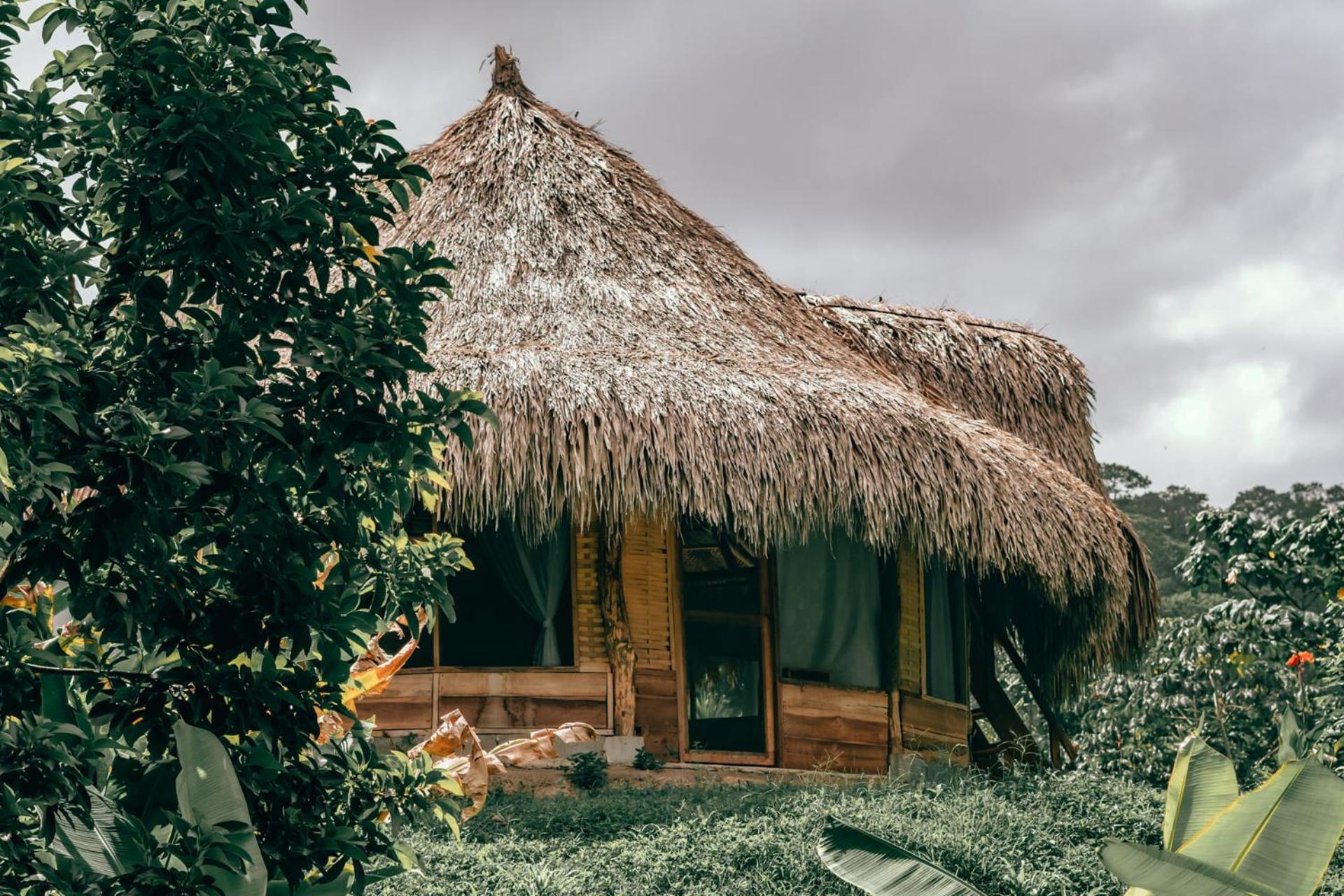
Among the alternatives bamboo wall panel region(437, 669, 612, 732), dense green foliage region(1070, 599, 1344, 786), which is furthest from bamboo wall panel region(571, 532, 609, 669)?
Result: dense green foliage region(1070, 599, 1344, 786)

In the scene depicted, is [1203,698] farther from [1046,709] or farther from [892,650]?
[892,650]

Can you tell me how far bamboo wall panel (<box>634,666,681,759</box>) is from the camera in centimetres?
896

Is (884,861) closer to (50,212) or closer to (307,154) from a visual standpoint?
(307,154)

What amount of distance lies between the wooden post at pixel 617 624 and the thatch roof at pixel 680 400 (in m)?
0.38

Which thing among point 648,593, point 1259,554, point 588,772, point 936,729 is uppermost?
point 1259,554

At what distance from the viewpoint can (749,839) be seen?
274 inches

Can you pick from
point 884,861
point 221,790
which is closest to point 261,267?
point 221,790

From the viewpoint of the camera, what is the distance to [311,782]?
3486mm

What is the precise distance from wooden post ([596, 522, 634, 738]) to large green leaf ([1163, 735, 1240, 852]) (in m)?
4.71

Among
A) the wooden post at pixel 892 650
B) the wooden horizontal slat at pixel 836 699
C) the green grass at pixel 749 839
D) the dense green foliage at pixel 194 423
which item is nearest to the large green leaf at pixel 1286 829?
the dense green foliage at pixel 194 423

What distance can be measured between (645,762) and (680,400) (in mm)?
2112

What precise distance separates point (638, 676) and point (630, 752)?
0.47 metres

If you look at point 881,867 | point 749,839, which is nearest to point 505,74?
point 749,839

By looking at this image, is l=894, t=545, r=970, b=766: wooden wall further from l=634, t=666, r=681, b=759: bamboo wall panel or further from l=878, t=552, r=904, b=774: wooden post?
l=634, t=666, r=681, b=759: bamboo wall panel
